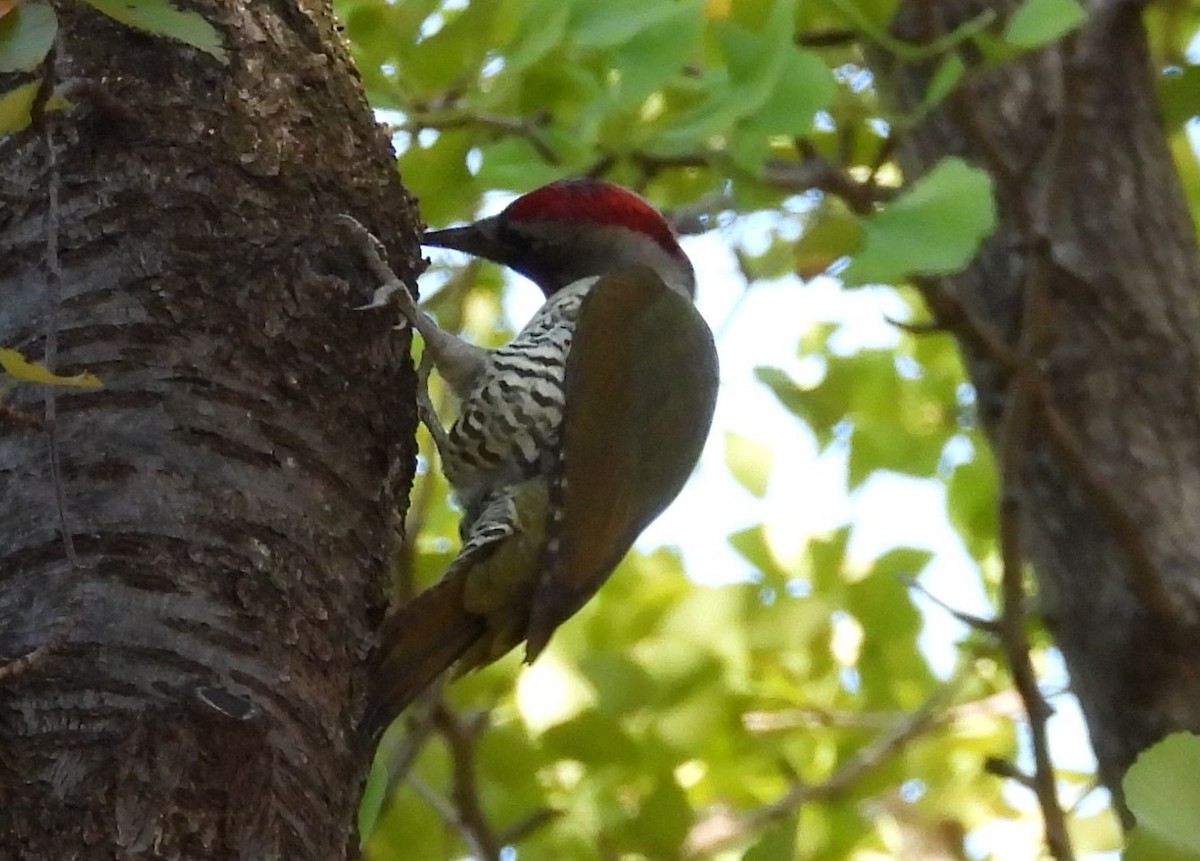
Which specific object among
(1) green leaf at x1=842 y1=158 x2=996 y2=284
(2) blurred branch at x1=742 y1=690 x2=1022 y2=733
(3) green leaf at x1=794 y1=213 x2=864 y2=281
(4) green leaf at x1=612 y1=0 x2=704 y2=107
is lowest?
(2) blurred branch at x1=742 y1=690 x2=1022 y2=733

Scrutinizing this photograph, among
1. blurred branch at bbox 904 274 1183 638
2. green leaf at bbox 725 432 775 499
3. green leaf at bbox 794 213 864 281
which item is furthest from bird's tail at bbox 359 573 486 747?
green leaf at bbox 725 432 775 499

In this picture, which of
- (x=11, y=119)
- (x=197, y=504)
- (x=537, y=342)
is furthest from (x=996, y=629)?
(x=11, y=119)

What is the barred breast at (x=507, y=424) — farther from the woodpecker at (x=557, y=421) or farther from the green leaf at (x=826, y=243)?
the green leaf at (x=826, y=243)

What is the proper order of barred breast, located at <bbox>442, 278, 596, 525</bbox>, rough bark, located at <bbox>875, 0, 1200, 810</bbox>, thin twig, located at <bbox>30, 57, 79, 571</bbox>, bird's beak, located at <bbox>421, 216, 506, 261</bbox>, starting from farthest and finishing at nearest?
1. bird's beak, located at <bbox>421, 216, 506, 261</bbox>
2. rough bark, located at <bbox>875, 0, 1200, 810</bbox>
3. barred breast, located at <bbox>442, 278, 596, 525</bbox>
4. thin twig, located at <bbox>30, 57, 79, 571</bbox>

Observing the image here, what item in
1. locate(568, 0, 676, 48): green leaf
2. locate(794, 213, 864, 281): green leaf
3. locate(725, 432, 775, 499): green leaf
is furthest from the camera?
locate(725, 432, 775, 499): green leaf

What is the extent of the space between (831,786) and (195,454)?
1.82 m

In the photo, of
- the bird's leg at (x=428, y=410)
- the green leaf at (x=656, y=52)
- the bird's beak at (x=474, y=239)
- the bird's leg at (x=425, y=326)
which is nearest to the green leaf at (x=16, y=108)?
the bird's leg at (x=425, y=326)

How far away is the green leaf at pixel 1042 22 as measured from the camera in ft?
6.24

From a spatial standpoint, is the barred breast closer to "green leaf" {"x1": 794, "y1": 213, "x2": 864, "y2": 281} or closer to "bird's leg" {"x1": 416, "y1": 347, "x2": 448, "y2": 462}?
"bird's leg" {"x1": 416, "y1": 347, "x2": 448, "y2": 462}

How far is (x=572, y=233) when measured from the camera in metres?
2.95

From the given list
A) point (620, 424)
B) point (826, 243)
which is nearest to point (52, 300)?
point (826, 243)

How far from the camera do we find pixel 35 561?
135 cm

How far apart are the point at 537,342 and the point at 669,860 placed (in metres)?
0.88

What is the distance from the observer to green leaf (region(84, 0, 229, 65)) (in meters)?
1.11
